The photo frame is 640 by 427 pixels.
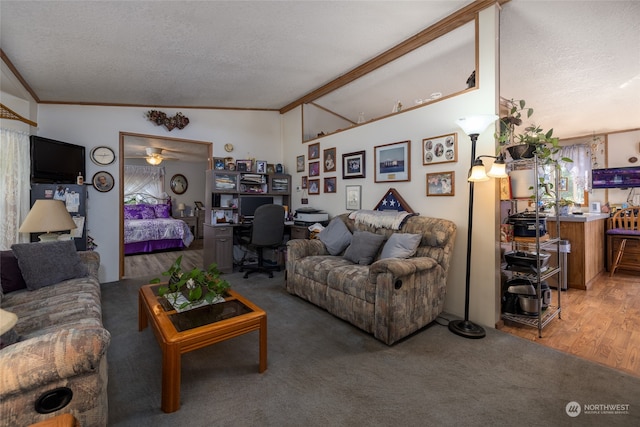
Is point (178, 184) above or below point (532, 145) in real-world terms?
above

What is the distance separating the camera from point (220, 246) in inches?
171

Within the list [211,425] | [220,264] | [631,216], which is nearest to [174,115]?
[220,264]

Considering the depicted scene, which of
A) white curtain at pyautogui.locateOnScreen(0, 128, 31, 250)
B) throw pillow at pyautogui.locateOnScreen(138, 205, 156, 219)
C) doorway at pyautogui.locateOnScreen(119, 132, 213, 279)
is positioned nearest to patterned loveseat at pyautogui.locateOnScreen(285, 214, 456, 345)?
doorway at pyautogui.locateOnScreen(119, 132, 213, 279)

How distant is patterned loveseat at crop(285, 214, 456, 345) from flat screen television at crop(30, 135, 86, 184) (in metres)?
2.91

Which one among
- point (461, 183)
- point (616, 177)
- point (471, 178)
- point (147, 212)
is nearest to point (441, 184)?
point (461, 183)

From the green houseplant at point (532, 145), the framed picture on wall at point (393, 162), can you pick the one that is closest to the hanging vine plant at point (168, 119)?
the framed picture on wall at point (393, 162)

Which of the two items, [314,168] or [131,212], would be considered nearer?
[314,168]

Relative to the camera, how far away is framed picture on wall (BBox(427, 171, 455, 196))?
9.14 feet

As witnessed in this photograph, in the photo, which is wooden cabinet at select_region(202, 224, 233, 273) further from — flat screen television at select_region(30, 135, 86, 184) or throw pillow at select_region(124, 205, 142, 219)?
throw pillow at select_region(124, 205, 142, 219)

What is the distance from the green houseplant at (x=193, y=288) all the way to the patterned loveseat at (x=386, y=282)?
3.31 ft

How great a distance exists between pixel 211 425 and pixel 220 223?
3.37 metres

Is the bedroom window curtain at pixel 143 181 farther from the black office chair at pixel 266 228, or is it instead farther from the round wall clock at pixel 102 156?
the black office chair at pixel 266 228

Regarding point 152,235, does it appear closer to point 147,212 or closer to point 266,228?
point 147,212

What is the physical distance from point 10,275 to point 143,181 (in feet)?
21.3
